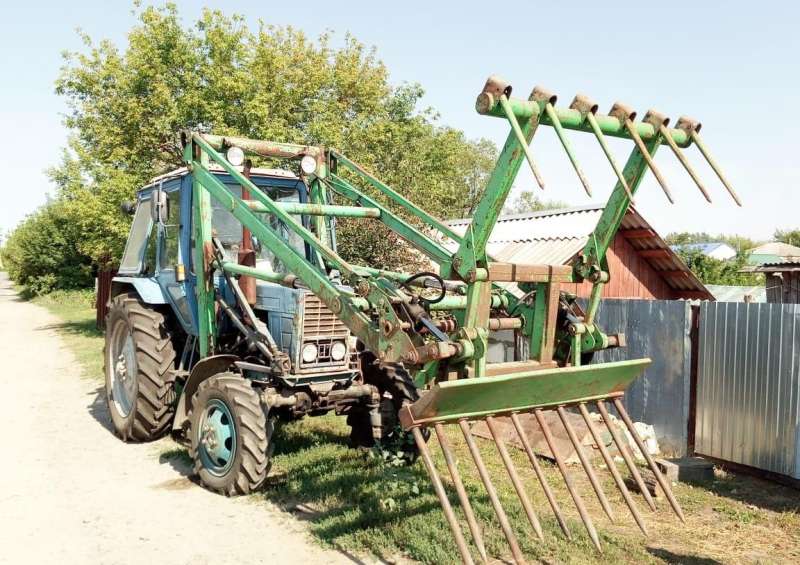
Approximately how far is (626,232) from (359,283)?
11687 mm

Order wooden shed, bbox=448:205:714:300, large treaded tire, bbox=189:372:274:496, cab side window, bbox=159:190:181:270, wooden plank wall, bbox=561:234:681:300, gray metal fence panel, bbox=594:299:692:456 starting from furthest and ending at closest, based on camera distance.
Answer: wooden plank wall, bbox=561:234:681:300
wooden shed, bbox=448:205:714:300
gray metal fence panel, bbox=594:299:692:456
cab side window, bbox=159:190:181:270
large treaded tire, bbox=189:372:274:496

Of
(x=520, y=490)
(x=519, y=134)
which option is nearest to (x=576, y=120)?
(x=519, y=134)

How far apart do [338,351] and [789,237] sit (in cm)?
7728

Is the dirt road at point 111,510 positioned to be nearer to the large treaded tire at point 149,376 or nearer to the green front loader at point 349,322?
the large treaded tire at point 149,376

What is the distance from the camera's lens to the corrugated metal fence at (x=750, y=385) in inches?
237

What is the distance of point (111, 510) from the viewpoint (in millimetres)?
5094

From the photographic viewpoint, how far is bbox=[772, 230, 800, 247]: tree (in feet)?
227

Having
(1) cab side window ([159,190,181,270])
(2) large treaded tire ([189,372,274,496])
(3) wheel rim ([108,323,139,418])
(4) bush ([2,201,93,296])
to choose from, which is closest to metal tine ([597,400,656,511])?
(2) large treaded tire ([189,372,274,496])

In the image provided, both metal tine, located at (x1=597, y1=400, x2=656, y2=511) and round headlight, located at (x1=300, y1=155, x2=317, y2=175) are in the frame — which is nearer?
metal tine, located at (x1=597, y1=400, x2=656, y2=511)

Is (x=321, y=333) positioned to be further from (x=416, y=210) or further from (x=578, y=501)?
(x=578, y=501)

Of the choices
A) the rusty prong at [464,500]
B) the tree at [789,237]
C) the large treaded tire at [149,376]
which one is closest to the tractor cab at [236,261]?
the large treaded tire at [149,376]

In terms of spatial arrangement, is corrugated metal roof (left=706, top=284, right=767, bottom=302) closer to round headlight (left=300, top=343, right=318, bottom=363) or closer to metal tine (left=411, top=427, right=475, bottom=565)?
round headlight (left=300, top=343, right=318, bottom=363)

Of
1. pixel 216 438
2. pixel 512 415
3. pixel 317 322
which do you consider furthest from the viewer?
pixel 317 322

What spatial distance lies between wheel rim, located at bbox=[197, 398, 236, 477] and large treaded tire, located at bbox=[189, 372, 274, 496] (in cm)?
3
